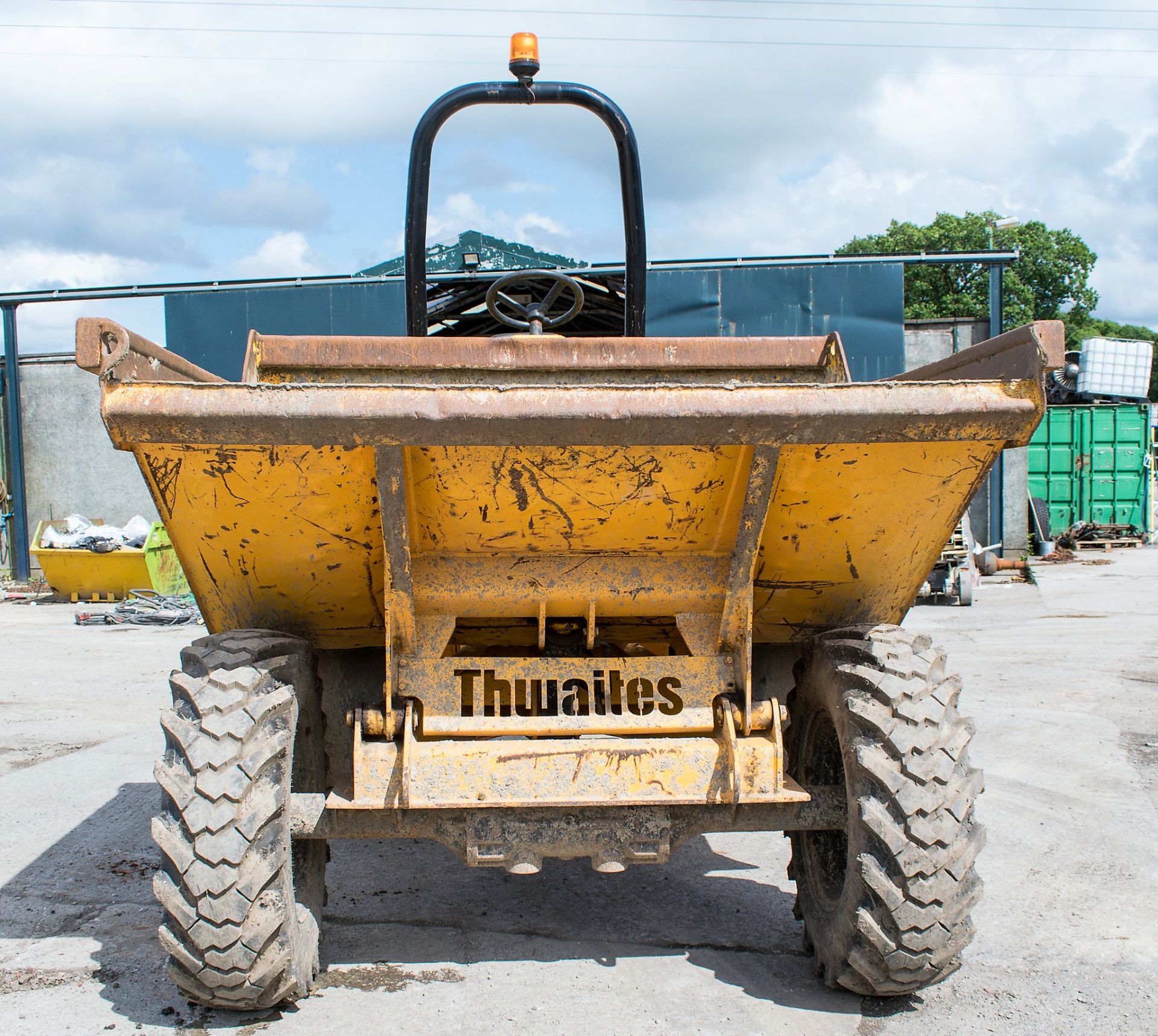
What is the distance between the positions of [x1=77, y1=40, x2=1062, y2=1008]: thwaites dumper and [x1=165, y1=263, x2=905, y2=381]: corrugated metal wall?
1087 centimetres

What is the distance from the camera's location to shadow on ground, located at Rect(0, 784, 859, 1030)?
299cm

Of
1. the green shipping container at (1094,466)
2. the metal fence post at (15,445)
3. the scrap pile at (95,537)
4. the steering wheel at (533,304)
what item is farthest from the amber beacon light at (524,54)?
the green shipping container at (1094,466)

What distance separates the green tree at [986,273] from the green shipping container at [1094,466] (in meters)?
21.7

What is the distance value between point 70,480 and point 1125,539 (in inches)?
768

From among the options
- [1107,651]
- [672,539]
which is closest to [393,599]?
[672,539]

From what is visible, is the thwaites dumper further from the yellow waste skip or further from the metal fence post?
the metal fence post

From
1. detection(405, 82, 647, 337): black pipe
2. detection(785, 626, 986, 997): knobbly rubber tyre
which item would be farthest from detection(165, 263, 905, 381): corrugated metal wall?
detection(785, 626, 986, 997): knobbly rubber tyre

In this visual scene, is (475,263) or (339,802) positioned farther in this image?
(475,263)

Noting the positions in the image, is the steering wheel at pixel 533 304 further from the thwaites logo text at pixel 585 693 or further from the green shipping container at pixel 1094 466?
the green shipping container at pixel 1094 466

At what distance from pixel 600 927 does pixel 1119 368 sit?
23.9 metres

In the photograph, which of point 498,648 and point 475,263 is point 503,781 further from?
point 475,263

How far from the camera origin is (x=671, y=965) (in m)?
3.09

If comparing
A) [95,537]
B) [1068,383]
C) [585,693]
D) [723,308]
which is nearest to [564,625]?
[585,693]

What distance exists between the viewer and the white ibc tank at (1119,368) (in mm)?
23219
